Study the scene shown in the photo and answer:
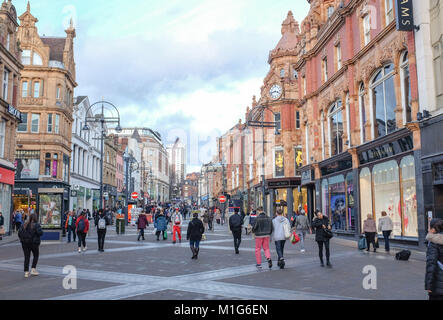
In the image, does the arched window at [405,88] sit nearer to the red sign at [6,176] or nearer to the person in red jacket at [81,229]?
the person in red jacket at [81,229]

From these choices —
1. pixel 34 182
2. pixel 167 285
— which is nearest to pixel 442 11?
pixel 167 285

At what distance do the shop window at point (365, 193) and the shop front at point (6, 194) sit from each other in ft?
70.3

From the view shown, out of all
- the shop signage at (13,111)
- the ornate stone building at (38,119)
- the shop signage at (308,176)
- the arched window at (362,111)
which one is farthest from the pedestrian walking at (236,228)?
the ornate stone building at (38,119)

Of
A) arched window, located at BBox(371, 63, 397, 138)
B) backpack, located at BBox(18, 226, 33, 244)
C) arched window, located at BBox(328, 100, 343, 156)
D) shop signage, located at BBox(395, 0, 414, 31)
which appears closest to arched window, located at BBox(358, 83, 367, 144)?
Answer: arched window, located at BBox(371, 63, 397, 138)

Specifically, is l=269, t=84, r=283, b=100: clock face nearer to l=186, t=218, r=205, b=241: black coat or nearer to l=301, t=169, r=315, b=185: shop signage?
l=301, t=169, r=315, b=185: shop signage

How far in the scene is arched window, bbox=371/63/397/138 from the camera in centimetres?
1955

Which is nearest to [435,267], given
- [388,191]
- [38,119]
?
[388,191]

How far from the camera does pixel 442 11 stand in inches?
616

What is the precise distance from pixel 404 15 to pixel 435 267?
14274mm

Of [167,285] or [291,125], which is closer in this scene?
[167,285]

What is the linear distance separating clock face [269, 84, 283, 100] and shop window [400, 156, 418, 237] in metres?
26.8
